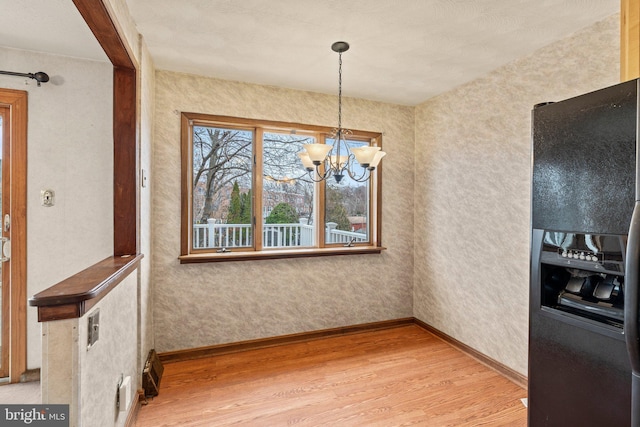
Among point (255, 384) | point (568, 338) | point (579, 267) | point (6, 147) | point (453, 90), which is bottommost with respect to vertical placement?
point (255, 384)

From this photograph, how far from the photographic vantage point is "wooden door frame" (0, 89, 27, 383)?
2.38 metres

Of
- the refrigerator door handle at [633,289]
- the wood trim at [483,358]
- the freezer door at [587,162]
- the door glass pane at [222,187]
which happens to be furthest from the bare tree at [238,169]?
the refrigerator door handle at [633,289]

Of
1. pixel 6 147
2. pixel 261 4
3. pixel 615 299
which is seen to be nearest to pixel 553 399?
pixel 615 299

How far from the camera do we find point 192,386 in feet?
7.99

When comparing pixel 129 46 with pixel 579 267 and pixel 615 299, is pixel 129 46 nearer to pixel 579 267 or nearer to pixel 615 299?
pixel 579 267

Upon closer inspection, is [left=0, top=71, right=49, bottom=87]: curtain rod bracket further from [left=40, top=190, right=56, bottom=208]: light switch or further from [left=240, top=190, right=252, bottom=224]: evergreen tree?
[left=240, top=190, right=252, bottom=224]: evergreen tree

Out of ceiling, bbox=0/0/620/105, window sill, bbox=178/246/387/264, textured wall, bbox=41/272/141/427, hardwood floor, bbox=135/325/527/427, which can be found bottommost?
hardwood floor, bbox=135/325/527/427

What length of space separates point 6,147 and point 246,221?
75.7 inches

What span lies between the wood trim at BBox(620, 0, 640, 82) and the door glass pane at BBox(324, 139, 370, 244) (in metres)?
2.32

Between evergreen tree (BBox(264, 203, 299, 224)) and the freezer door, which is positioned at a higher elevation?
the freezer door

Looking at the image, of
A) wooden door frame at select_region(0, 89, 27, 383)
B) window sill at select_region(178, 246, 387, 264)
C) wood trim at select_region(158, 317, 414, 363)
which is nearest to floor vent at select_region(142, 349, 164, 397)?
wood trim at select_region(158, 317, 414, 363)

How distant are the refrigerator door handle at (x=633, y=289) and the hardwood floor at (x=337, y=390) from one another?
1.34m

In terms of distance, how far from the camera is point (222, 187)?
310 cm

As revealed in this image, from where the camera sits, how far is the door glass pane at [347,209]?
3.51m
